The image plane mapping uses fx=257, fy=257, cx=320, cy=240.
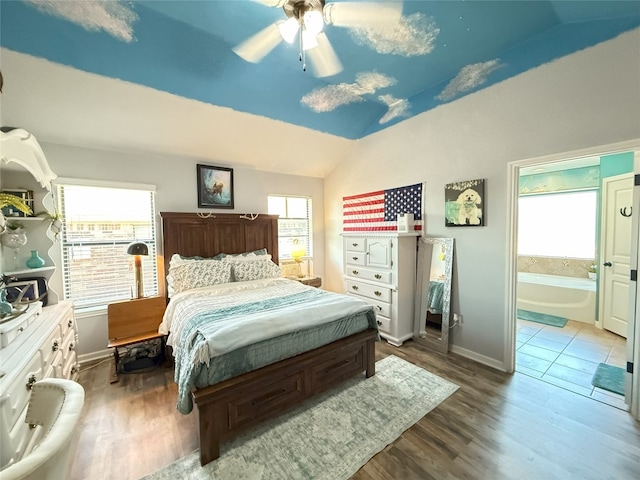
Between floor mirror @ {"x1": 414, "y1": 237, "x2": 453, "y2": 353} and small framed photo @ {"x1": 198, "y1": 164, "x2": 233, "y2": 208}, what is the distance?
2.85m

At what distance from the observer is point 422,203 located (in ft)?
11.0

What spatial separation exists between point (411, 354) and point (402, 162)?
2.49 metres

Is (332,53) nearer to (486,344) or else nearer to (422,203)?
(422,203)

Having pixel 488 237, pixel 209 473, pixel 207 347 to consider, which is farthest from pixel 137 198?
pixel 488 237

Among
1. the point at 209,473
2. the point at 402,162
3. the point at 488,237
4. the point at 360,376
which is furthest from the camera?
the point at 402,162

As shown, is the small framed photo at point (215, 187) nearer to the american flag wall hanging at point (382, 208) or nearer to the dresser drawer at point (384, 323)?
the american flag wall hanging at point (382, 208)

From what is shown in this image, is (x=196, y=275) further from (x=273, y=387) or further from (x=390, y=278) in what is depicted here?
(x=390, y=278)

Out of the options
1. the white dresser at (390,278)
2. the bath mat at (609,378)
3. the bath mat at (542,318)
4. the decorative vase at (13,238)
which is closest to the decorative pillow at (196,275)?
the decorative vase at (13,238)

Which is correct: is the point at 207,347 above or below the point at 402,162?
below

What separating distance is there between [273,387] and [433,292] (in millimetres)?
2261

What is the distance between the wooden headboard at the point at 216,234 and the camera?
3.36m

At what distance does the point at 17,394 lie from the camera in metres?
1.31

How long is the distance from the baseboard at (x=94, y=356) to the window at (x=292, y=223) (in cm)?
259

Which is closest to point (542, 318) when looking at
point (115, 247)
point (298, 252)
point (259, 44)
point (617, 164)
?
point (617, 164)
